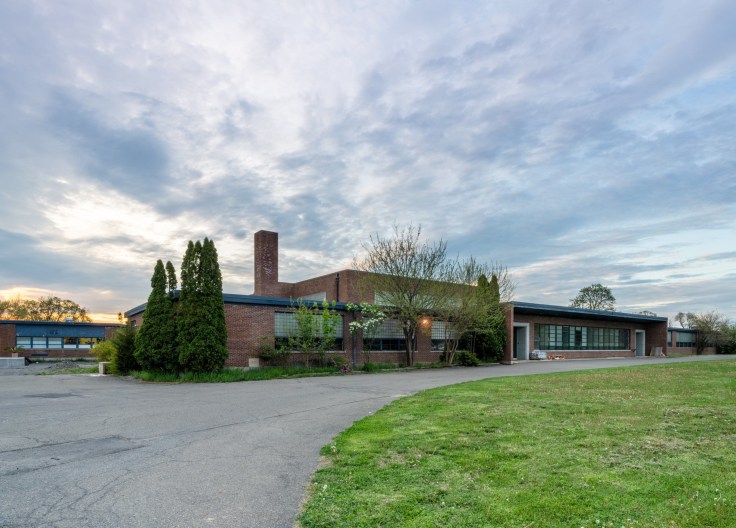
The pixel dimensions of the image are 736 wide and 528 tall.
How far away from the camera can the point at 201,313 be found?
72.0ft

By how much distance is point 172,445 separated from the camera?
27.3ft

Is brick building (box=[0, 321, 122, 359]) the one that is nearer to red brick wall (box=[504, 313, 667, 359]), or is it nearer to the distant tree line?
red brick wall (box=[504, 313, 667, 359])

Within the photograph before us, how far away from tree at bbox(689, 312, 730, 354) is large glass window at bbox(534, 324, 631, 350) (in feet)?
53.1

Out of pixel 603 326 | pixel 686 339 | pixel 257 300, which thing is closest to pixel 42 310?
pixel 257 300

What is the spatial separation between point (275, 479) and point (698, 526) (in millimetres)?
4401

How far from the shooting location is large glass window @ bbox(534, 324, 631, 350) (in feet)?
143

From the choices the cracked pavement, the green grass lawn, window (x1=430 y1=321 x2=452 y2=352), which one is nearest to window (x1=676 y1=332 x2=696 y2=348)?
window (x1=430 y1=321 x2=452 y2=352)

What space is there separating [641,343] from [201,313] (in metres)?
49.8

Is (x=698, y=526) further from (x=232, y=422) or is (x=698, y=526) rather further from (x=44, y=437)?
(x=44, y=437)

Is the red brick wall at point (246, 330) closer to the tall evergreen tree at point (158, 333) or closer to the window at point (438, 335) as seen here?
the tall evergreen tree at point (158, 333)

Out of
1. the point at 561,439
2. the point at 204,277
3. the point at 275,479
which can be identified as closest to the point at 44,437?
the point at 275,479

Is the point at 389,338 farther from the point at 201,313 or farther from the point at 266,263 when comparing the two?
the point at 266,263

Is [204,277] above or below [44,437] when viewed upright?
above

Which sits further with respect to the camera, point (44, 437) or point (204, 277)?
point (204, 277)
